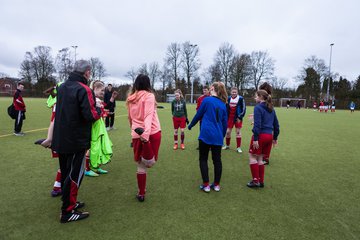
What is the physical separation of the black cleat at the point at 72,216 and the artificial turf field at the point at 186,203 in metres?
0.07

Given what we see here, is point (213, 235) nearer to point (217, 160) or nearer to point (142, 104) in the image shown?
point (217, 160)

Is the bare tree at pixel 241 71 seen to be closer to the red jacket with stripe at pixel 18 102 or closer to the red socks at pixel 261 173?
the red jacket with stripe at pixel 18 102

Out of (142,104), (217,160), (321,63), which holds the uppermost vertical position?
(321,63)

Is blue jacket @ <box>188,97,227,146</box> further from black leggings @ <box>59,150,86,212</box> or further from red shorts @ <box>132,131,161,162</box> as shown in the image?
black leggings @ <box>59,150,86,212</box>

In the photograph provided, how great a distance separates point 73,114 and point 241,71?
54505mm

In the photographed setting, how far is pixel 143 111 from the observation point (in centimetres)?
320

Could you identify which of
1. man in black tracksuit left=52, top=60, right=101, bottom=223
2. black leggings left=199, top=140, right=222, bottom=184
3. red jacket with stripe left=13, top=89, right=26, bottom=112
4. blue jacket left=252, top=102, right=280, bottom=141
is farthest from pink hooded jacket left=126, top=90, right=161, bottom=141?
red jacket with stripe left=13, top=89, right=26, bottom=112

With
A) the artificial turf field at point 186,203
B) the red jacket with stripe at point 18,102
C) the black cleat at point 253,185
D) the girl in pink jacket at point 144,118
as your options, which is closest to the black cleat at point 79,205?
the artificial turf field at point 186,203

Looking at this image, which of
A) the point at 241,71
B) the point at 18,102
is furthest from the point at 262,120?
the point at 241,71

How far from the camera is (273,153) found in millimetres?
6828

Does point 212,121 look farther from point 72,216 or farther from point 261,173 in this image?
point 72,216

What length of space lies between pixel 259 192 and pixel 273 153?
3.22 metres


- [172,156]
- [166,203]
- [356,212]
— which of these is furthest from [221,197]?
[172,156]

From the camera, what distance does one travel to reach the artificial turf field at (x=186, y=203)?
9.03ft
